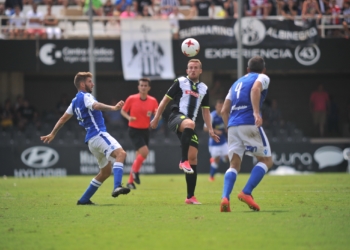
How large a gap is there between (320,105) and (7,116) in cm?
1283

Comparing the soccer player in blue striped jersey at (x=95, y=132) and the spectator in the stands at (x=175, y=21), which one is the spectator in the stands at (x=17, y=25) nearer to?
the spectator in the stands at (x=175, y=21)

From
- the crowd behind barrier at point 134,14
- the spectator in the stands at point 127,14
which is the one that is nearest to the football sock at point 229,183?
the crowd behind barrier at point 134,14

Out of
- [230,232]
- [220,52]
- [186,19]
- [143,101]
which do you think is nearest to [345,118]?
[220,52]

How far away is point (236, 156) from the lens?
32.0 ft

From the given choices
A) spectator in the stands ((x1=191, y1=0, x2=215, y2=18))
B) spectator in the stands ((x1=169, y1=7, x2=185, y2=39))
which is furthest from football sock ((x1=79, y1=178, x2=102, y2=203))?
spectator in the stands ((x1=191, y1=0, x2=215, y2=18))

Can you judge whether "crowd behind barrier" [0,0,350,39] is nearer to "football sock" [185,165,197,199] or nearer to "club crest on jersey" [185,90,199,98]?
"club crest on jersey" [185,90,199,98]

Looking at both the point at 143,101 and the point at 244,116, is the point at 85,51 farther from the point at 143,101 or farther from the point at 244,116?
the point at 244,116

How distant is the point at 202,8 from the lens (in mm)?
26781

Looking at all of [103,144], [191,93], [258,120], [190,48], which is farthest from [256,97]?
[190,48]

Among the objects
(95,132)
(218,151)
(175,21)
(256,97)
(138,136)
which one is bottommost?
(218,151)

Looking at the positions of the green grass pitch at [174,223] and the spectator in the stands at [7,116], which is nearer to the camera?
the green grass pitch at [174,223]

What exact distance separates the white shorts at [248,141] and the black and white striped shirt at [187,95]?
2.00 m

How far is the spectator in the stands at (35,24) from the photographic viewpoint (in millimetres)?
25953

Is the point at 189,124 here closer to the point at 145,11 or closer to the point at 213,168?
the point at 213,168
